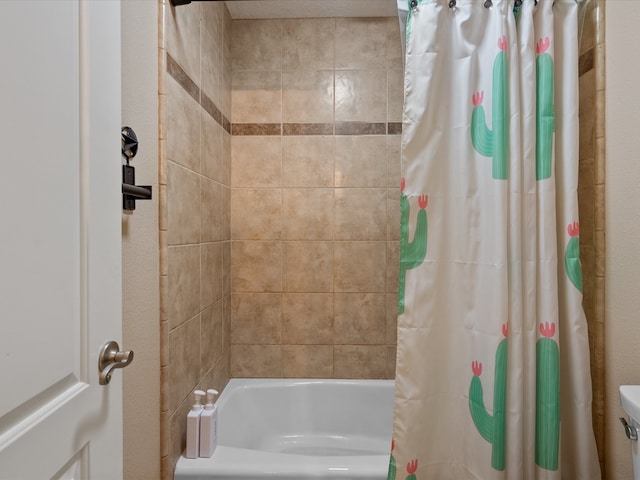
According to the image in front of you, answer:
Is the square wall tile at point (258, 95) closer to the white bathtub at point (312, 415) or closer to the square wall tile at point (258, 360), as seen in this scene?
the square wall tile at point (258, 360)

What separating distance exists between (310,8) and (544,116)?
1.30 m

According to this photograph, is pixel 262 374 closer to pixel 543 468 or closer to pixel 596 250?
pixel 543 468

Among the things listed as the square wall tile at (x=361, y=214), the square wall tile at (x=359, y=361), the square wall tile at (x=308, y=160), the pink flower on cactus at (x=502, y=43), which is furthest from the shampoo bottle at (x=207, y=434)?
the pink flower on cactus at (x=502, y=43)

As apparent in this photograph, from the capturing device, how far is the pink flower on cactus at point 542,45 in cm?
123

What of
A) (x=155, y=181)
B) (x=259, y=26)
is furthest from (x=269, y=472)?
(x=259, y=26)

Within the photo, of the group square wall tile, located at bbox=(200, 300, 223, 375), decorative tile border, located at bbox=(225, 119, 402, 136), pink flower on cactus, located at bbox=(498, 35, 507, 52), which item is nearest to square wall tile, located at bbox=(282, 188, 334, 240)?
decorative tile border, located at bbox=(225, 119, 402, 136)

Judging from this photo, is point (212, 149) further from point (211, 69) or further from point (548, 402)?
point (548, 402)

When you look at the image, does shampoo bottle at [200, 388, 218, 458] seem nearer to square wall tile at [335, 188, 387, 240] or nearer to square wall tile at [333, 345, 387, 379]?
square wall tile at [333, 345, 387, 379]

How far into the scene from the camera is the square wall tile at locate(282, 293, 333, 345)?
2043 mm

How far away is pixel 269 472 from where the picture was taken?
1229mm

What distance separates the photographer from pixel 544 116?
1220 millimetres

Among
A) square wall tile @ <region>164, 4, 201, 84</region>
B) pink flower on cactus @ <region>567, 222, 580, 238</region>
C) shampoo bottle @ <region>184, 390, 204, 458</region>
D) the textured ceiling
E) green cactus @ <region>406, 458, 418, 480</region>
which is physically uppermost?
the textured ceiling

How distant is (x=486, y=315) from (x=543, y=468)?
0.51 meters

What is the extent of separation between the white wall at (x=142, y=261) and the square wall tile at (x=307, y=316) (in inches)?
36.7
